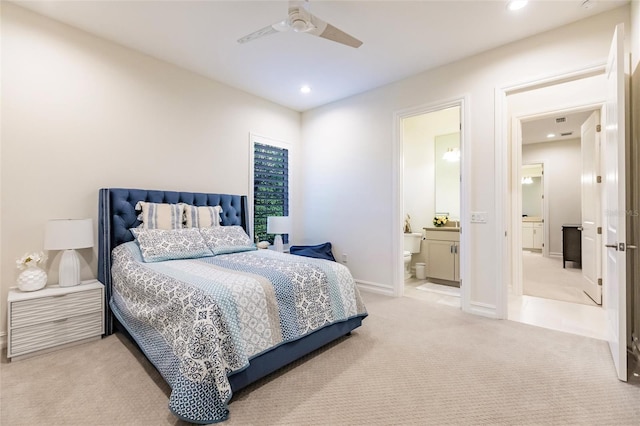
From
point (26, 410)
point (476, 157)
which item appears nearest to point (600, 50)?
point (476, 157)

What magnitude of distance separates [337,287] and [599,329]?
2633mm

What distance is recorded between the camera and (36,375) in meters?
2.11

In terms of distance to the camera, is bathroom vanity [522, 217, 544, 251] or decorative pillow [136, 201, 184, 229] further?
bathroom vanity [522, 217, 544, 251]

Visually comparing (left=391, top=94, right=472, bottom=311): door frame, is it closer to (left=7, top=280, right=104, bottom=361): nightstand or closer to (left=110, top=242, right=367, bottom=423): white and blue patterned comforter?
(left=110, top=242, right=367, bottom=423): white and blue patterned comforter

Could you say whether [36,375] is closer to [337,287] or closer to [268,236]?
[337,287]

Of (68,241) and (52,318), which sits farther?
(68,241)

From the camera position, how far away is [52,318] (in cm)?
245

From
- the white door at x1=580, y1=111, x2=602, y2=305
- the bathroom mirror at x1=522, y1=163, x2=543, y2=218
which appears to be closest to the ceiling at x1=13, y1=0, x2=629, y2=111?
the white door at x1=580, y1=111, x2=602, y2=305

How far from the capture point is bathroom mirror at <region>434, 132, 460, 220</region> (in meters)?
5.17

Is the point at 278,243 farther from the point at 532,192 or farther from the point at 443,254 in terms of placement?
the point at 532,192

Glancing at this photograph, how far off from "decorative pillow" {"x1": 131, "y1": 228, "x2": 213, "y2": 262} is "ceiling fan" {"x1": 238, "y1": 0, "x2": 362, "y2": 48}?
1930mm

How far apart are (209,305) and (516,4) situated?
3.33 metres

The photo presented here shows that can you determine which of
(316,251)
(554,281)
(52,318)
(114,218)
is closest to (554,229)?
(554,281)

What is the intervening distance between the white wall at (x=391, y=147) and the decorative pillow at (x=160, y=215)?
227 cm
